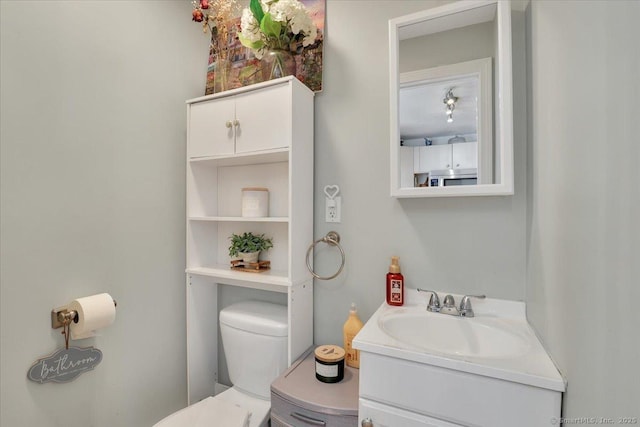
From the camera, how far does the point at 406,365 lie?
0.86m

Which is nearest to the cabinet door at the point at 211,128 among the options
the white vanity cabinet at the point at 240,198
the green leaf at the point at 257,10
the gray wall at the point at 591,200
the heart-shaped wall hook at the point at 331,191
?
the white vanity cabinet at the point at 240,198

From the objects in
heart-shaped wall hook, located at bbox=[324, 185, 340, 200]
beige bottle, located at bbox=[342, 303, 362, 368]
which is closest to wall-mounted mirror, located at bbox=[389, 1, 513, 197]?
heart-shaped wall hook, located at bbox=[324, 185, 340, 200]

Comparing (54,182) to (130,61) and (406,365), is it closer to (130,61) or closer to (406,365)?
(130,61)

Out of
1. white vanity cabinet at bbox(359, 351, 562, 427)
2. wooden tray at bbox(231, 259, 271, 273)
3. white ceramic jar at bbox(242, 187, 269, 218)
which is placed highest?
white ceramic jar at bbox(242, 187, 269, 218)

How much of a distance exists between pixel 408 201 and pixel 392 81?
502 mm

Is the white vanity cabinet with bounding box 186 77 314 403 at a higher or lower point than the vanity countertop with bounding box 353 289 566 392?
higher

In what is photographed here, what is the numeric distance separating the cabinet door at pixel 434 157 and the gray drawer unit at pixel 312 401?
0.90 metres

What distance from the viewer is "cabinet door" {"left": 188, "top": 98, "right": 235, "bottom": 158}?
1.44 meters

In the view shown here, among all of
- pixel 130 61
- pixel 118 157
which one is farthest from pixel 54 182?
pixel 130 61

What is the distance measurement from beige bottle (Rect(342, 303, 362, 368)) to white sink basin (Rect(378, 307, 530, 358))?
0.20 m

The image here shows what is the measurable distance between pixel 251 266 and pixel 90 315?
0.66 metres

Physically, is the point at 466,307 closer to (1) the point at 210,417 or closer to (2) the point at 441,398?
(2) the point at 441,398

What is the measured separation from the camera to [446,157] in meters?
1.14

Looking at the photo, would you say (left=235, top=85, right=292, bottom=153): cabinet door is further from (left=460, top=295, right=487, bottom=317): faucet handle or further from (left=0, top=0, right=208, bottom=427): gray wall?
(left=460, top=295, right=487, bottom=317): faucet handle
